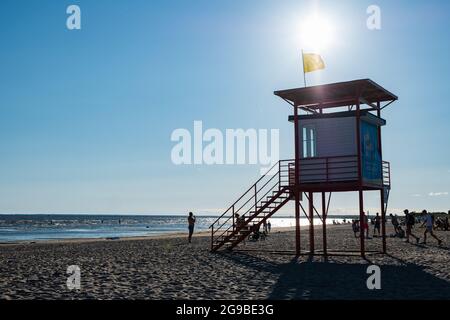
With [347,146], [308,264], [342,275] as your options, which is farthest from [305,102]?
[342,275]

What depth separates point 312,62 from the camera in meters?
24.2

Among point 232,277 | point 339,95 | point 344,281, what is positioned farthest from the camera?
point 339,95

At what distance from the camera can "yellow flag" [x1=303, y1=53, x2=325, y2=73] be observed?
79.0 feet

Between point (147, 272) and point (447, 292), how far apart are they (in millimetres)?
9217

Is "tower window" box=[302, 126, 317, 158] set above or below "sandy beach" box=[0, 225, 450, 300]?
above

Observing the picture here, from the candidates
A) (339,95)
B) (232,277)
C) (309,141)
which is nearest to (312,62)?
(339,95)

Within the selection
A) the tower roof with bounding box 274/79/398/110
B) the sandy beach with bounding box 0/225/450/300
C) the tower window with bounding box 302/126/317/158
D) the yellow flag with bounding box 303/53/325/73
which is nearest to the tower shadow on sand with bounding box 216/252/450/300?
the sandy beach with bounding box 0/225/450/300

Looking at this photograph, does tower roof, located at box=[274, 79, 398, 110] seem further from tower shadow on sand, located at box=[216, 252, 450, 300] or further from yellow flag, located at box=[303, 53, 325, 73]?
tower shadow on sand, located at box=[216, 252, 450, 300]

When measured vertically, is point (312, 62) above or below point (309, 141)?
above

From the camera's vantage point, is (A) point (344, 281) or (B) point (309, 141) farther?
(B) point (309, 141)

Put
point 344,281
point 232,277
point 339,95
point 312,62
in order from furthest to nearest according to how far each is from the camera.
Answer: point 312,62 < point 339,95 < point 232,277 < point 344,281

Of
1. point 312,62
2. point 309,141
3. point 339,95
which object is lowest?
point 309,141

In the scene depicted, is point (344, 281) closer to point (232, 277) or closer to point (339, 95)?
point (232, 277)

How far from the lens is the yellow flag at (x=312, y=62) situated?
24094 mm
